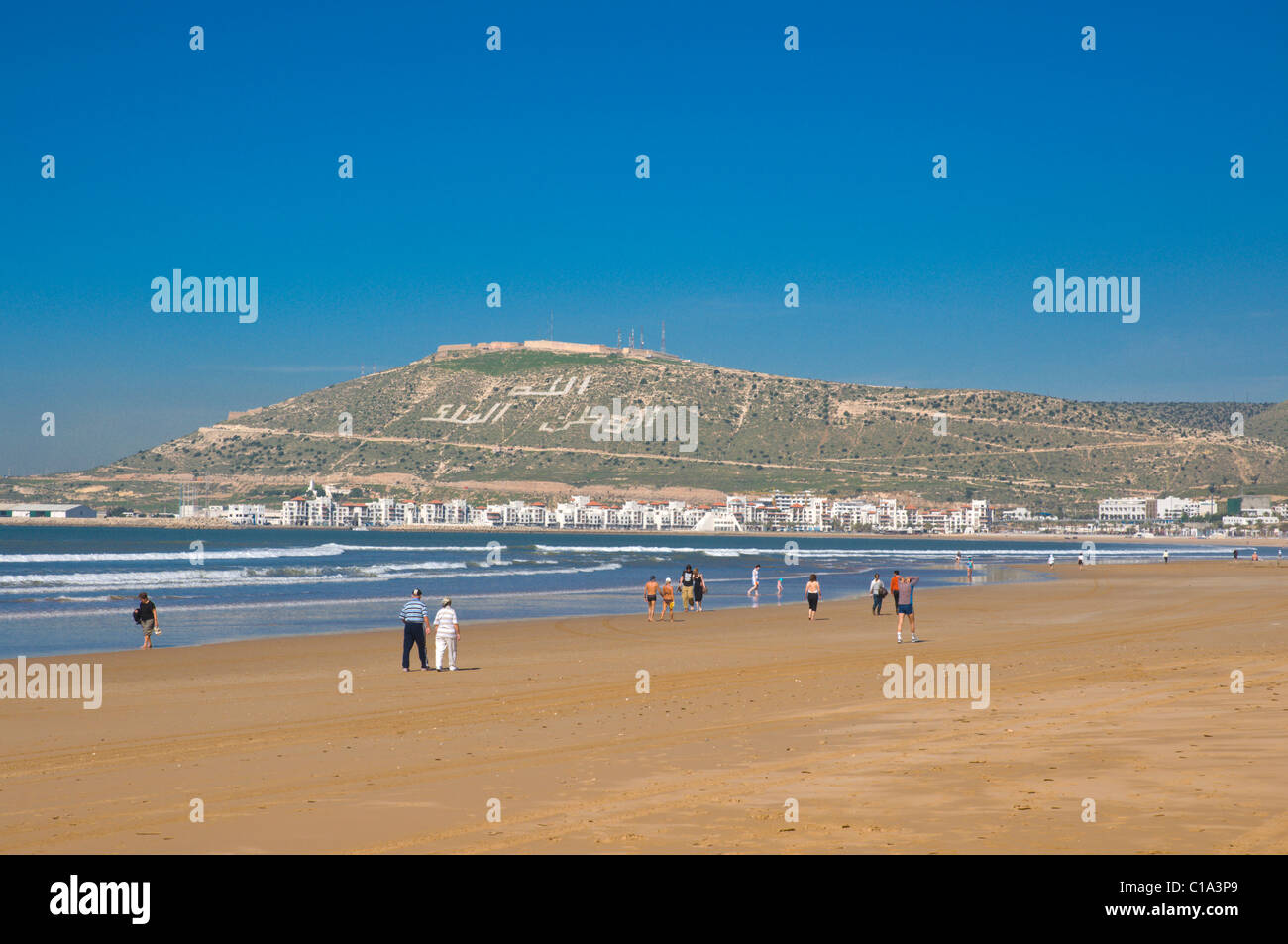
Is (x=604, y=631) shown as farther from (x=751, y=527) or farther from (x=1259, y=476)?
(x=1259, y=476)

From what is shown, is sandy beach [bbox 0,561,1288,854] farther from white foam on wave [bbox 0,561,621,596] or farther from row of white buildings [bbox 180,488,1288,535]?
row of white buildings [bbox 180,488,1288,535]

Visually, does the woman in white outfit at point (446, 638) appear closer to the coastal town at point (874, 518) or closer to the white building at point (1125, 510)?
the coastal town at point (874, 518)

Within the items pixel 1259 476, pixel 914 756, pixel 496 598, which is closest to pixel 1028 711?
pixel 914 756

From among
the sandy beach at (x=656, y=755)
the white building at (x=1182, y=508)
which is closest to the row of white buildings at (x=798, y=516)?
the white building at (x=1182, y=508)

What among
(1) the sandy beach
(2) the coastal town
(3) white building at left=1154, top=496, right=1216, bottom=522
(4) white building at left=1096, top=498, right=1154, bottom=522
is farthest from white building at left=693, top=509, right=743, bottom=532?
(1) the sandy beach

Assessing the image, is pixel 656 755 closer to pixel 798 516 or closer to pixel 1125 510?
pixel 1125 510

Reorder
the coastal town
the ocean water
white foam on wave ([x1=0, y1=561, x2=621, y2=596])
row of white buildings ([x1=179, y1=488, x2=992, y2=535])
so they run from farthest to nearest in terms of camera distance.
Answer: row of white buildings ([x1=179, y1=488, x2=992, y2=535])
the coastal town
white foam on wave ([x1=0, y1=561, x2=621, y2=596])
the ocean water

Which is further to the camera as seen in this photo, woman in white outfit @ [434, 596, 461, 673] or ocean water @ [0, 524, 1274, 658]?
ocean water @ [0, 524, 1274, 658]

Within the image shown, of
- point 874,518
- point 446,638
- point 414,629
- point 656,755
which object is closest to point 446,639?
point 446,638
